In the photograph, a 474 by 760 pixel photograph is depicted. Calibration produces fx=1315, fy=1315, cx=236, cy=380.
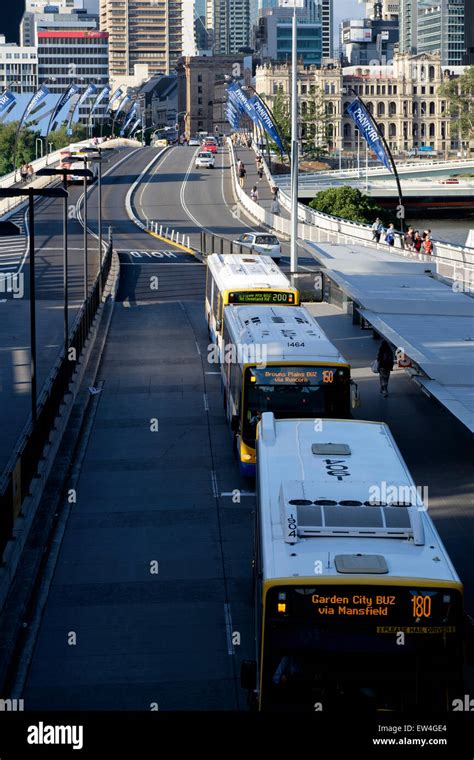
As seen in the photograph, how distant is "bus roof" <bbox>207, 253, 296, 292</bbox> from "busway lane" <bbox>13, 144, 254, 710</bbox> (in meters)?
2.66

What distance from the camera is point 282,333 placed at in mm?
25234

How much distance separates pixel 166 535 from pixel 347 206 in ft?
218

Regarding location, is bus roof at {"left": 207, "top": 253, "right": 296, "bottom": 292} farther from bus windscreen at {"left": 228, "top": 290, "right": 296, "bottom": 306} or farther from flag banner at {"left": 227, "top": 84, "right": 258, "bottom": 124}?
flag banner at {"left": 227, "top": 84, "right": 258, "bottom": 124}

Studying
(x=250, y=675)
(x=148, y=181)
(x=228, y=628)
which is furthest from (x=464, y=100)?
(x=250, y=675)

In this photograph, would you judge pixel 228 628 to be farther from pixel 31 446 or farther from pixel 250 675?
pixel 31 446

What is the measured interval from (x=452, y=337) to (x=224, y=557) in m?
10.1

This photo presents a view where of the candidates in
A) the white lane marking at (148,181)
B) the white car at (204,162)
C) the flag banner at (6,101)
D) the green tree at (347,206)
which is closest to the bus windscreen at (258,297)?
the green tree at (347,206)

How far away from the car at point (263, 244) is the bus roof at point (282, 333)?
34075 mm

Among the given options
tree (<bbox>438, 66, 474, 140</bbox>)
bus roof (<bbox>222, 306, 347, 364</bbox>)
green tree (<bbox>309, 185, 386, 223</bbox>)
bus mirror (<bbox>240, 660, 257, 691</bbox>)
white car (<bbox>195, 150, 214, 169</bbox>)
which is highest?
tree (<bbox>438, 66, 474, 140</bbox>)

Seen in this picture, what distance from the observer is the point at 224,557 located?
19.6 meters

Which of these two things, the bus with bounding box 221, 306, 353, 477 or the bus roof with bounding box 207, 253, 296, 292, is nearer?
the bus with bounding box 221, 306, 353, 477

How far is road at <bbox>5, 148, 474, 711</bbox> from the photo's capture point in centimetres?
1524

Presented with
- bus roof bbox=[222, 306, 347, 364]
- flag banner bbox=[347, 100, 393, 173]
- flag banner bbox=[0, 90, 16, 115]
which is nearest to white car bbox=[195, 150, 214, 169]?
flag banner bbox=[0, 90, 16, 115]

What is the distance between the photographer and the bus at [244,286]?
32.8m
